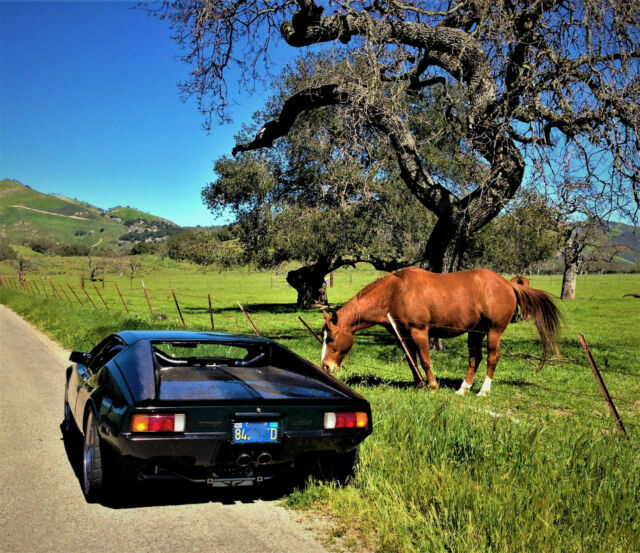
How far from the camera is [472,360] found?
999cm

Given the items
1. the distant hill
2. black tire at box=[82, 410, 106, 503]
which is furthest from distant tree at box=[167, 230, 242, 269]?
black tire at box=[82, 410, 106, 503]

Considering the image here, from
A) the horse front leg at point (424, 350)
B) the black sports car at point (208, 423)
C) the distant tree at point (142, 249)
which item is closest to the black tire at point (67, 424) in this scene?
the black sports car at point (208, 423)

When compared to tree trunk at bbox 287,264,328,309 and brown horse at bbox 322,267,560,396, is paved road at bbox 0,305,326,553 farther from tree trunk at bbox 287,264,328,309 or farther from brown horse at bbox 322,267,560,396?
tree trunk at bbox 287,264,328,309

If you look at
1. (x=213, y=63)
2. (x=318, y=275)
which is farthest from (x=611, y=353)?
(x=318, y=275)

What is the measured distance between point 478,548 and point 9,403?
7.30m

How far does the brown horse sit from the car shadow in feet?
16.1

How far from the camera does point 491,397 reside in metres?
9.62

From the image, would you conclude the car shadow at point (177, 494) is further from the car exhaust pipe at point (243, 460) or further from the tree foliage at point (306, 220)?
the tree foliage at point (306, 220)

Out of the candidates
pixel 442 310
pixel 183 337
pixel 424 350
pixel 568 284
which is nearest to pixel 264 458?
pixel 183 337

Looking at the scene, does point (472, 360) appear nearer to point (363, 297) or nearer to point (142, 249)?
point (363, 297)

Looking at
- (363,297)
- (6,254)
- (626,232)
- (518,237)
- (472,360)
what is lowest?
(472,360)

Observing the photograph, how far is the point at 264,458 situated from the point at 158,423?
2.66ft

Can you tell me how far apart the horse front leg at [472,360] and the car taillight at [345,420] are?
546 cm

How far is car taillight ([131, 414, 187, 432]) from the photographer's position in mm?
3701
